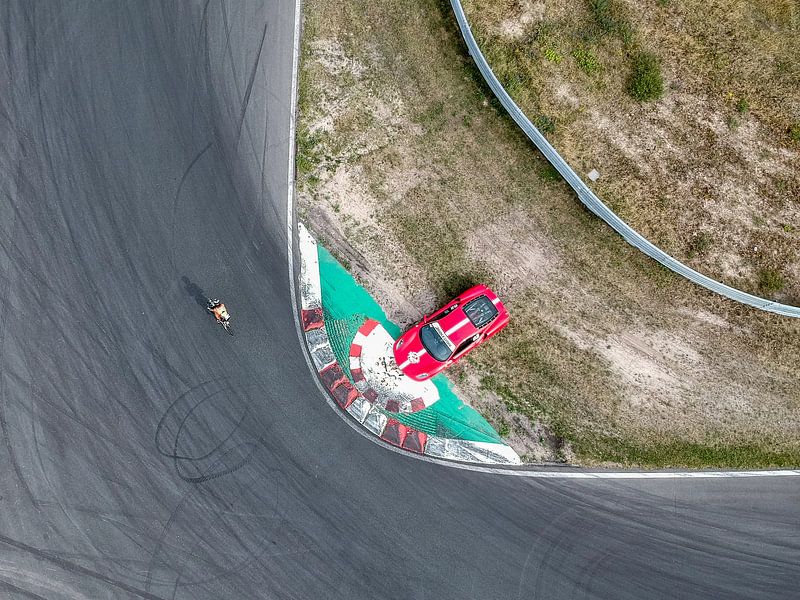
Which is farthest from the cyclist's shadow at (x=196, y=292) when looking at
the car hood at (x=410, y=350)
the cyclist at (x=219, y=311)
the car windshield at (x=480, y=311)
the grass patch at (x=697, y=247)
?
the grass patch at (x=697, y=247)

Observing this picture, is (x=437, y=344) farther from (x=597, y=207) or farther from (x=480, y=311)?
(x=597, y=207)

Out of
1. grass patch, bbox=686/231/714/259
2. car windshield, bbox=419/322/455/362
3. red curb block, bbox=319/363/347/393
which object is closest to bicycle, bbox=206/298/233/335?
red curb block, bbox=319/363/347/393

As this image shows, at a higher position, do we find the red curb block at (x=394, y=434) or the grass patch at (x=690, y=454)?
the red curb block at (x=394, y=434)

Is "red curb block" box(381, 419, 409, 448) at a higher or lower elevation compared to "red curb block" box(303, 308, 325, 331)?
lower

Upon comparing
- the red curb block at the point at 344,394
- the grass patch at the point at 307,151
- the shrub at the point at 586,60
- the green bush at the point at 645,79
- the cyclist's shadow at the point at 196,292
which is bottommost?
the red curb block at the point at 344,394

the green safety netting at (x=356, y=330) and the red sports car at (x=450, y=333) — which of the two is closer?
the red sports car at (x=450, y=333)

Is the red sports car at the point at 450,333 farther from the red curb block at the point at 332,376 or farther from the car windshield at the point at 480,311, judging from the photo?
the red curb block at the point at 332,376

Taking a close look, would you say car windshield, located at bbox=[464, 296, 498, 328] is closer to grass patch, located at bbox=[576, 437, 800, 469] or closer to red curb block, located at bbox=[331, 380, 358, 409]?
red curb block, located at bbox=[331, 380, 358, 409]

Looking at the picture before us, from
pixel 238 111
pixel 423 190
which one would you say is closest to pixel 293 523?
pixel 423 190
